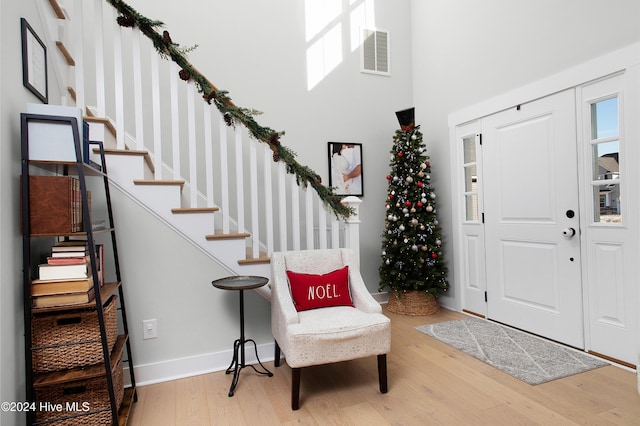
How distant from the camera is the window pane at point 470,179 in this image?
3986 mm

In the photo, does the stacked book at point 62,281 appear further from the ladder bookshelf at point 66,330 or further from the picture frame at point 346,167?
the picture frame at point 346,167

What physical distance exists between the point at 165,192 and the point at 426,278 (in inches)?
114

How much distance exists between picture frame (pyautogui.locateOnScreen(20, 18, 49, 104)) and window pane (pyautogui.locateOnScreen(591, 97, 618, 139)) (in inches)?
150

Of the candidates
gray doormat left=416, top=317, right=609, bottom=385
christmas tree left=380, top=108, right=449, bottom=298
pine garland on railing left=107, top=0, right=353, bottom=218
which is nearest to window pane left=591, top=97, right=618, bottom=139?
christmas tree left=380, top=108, right=449, bottom=298

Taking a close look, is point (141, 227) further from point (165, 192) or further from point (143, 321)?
point (143, 321)

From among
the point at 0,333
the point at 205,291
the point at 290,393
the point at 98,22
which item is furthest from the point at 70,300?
the point at 98,22

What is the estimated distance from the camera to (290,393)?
94.6 inches

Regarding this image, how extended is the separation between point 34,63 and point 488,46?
3863mm

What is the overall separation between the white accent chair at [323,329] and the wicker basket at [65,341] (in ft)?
3.42

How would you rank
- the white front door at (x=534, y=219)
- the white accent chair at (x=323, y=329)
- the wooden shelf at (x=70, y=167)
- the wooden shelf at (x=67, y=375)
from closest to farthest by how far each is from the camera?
the wooden shelf at (x=67, y=375) < the wooden shelf at (x=70, y=167) < the white accent chair at (x=323, y=329) < the white front door at (x=534, y=219)

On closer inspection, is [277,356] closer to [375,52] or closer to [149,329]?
[149,329]

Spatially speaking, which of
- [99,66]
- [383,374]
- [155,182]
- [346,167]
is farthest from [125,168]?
[346,167]

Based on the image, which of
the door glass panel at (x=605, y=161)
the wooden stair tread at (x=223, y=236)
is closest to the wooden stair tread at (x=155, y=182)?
the wooden stair tread at (x=223, y=236)

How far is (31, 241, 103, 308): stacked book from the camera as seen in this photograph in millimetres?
1701
